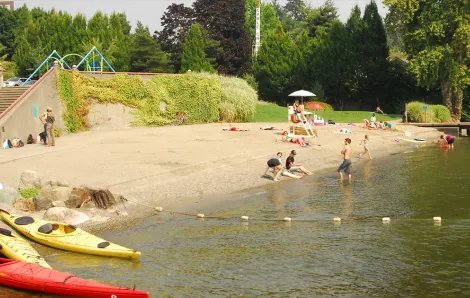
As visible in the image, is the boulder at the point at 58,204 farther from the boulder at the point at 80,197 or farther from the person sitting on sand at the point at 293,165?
the person sitting on sand at the point at 293,165

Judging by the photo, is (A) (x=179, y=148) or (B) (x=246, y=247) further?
(A) (x=179, y=148)

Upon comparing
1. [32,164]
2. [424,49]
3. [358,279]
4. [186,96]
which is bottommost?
[358,279]

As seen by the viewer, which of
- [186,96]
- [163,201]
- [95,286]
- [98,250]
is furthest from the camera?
[186,96]

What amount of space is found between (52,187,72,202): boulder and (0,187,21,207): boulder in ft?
3.84

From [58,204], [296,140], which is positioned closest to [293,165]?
[296,140]

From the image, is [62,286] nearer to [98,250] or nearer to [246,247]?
[98,250]

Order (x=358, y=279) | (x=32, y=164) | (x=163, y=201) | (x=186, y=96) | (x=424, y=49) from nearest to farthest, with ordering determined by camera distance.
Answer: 1. (x=358, y=279)
2. (x=163, y=201)
3. (x=32, y=164)
4. (x=186, y=96)
5. (x=424, y=49)

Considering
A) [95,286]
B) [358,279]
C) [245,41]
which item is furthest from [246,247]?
[245,41]

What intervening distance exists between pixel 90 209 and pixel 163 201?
11.4 ft

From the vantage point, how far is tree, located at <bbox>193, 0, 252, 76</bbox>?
73.3m

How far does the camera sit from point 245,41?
74.4m

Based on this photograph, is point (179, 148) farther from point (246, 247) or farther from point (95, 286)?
point (95, 286)

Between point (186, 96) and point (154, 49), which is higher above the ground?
point (154, 49)

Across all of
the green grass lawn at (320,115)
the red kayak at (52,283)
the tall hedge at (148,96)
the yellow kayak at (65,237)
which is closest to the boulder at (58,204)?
the yellow kayak at (65,237)
